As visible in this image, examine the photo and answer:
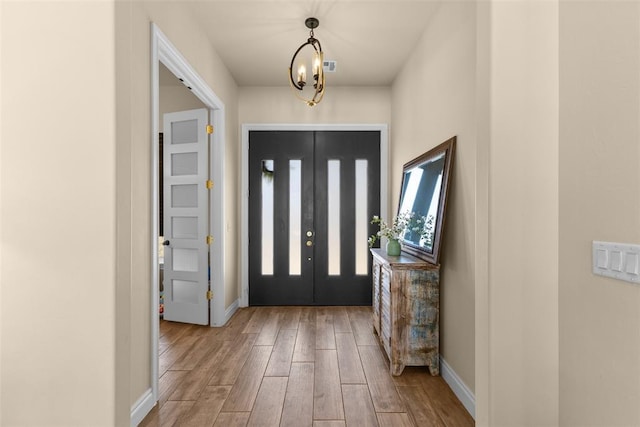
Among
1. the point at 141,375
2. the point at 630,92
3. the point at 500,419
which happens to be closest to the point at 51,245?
the point at 141,375

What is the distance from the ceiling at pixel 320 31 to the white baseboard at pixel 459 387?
2688 millimetres

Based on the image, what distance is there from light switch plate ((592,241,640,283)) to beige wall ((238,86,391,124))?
3575 millimetres

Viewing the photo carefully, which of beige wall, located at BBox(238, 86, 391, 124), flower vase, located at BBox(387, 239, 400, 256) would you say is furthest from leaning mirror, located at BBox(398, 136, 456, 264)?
beige wall, located at BBox(238, 86, 391, 124)

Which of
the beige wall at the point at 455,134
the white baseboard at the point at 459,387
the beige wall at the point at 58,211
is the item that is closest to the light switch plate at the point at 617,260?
the beige wall at the point at 455,134

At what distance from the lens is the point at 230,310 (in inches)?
161

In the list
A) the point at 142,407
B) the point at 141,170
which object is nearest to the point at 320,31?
the point at 141,170

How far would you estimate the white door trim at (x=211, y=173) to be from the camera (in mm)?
2246

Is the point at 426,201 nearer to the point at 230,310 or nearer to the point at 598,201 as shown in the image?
the point at 598,201

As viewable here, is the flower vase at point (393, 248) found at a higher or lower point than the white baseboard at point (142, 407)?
higher

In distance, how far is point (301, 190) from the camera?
452 centimetres

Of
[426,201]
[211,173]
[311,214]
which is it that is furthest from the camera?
[311,214]

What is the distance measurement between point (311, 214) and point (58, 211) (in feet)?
10.9

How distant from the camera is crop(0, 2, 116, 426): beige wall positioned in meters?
1.28

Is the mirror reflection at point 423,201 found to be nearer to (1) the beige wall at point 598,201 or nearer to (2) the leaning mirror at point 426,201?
(2) the leaning mirror at point 426,201
